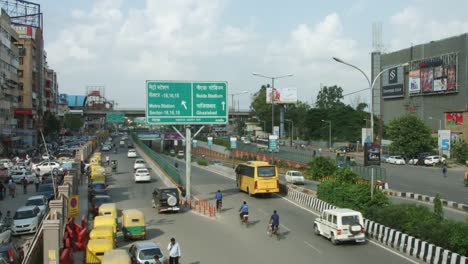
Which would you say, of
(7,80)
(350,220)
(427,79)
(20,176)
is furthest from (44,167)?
(427,79)

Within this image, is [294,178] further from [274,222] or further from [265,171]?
[274,222]

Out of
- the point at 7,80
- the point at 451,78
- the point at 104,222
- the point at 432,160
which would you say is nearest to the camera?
the point at 104,222

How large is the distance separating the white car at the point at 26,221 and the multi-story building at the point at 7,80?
4538 cm

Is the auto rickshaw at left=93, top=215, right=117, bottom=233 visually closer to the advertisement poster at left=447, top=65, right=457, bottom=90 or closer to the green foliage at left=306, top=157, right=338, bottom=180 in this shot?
the green foliage at left=306, top=157, right=338, bottom=180

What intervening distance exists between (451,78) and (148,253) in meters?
82.3

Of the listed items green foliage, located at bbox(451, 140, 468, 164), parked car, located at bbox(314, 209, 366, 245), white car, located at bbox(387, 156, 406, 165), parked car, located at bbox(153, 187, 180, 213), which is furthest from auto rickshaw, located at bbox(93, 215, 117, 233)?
white car, located at bbox(387, 156, 406, 165)

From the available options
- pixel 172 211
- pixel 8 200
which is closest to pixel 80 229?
pixel 172 211

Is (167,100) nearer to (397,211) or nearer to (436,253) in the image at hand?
(397,211)

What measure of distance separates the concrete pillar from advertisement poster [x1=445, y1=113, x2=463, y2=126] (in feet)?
239

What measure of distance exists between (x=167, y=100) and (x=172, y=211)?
23.5 ft

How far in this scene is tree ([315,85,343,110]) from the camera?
164500 millimetres

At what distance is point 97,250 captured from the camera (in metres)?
18.3

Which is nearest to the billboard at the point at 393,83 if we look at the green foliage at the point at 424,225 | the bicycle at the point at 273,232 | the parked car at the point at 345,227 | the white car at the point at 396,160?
the white car at the point at 396,160

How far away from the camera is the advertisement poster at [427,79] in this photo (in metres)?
92.1
